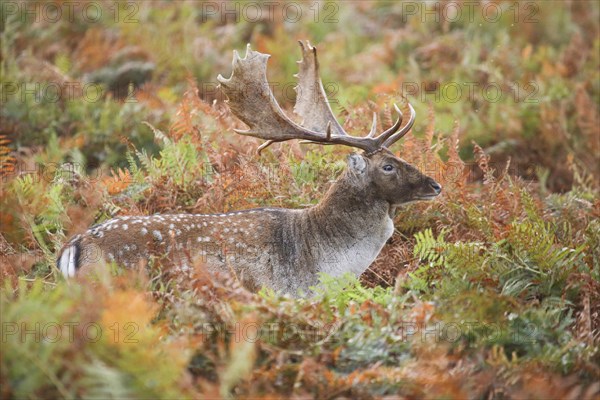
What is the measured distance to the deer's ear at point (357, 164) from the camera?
22.3ft

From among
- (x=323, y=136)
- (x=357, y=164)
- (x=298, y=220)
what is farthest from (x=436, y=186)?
(x=298, y=220)

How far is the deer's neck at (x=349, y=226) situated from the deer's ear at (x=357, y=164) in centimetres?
8

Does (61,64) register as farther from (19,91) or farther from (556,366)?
(556,366)

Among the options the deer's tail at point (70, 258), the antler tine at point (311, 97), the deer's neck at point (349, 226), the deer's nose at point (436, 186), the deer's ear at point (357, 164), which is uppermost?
the antler tine at point (311, 97)

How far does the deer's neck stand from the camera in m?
6.72

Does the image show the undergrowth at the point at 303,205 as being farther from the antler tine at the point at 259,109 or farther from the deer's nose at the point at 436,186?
the antler tine at the point at 259,109

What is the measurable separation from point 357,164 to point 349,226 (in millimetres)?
465

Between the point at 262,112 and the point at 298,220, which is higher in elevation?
the point at 262,112

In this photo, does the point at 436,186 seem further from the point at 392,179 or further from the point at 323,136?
the point at 323,136

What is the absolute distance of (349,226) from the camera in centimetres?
679

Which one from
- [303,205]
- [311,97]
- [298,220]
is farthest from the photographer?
[311,97]

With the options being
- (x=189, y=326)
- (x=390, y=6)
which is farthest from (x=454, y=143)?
(x=390, y=6)

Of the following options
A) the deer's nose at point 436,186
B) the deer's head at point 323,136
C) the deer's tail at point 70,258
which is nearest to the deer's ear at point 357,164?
the deer's head at point 323,136

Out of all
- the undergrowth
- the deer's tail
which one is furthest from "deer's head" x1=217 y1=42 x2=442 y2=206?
the deer's tail
